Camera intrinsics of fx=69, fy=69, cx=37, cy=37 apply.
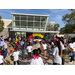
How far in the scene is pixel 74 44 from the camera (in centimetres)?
498

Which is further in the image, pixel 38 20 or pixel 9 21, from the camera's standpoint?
pixel 9 21

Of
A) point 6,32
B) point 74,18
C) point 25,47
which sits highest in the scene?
point 74,18

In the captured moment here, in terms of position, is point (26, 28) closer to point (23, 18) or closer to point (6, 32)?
point (23, 18)

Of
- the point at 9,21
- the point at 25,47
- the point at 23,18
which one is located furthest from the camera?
the point at 9,21

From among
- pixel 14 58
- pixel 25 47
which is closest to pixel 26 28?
pixel 25 47

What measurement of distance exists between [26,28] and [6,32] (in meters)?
9.73
